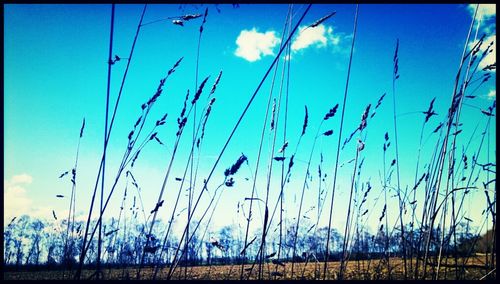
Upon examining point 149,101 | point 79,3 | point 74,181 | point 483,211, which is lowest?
point 483,211

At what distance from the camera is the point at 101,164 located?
4.08 feet

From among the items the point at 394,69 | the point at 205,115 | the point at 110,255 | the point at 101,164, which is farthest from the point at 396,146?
the point at 110,255

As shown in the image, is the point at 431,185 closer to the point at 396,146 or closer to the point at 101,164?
the point at 396,146

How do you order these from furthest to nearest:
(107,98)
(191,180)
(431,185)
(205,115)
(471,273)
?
1. (471,273)
2. (431,185)
3. (191,180)
4. (205,115)
5. (107,98)

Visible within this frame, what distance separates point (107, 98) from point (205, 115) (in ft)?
1.86

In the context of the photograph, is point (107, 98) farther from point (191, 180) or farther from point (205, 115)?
point (191, 180)

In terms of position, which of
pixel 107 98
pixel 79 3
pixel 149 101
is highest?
pixel 79 3

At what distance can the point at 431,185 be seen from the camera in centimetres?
193

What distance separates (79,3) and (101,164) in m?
0.63

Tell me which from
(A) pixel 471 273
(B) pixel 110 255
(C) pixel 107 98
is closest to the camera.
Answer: (C) pixel 107 98

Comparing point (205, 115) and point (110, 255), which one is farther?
point (110, 255)

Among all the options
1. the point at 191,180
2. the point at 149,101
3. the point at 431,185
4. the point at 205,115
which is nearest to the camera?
the point at 149,101

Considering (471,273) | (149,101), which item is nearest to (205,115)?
(149,101)

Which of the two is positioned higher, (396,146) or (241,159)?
(396,146)
